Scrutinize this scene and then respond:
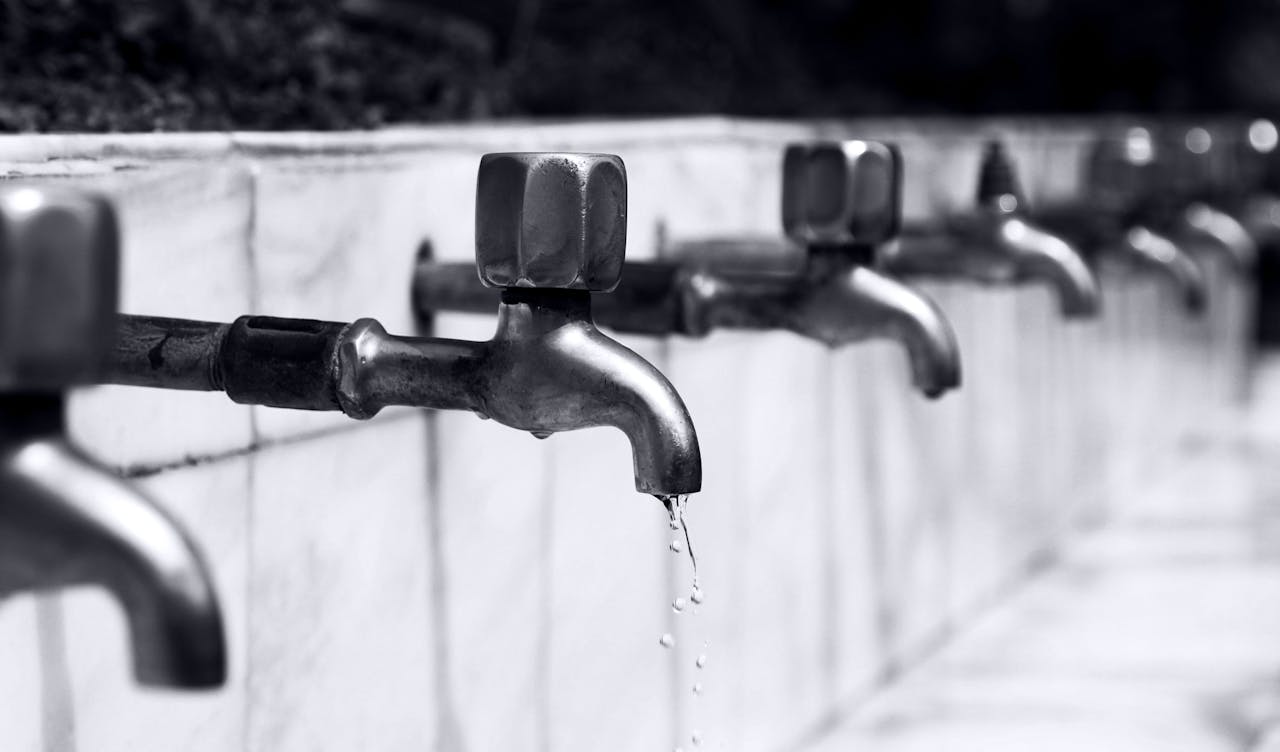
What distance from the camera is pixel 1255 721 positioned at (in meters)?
1.08

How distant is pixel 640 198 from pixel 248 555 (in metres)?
0.35

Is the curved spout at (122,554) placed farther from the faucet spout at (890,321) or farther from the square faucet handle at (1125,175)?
the square faucet handle at (1125,175)

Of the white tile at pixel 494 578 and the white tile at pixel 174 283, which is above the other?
the white tile at pixel 174 283

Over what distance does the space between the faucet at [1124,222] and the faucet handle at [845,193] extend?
0.46 meters

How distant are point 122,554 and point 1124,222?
105cm

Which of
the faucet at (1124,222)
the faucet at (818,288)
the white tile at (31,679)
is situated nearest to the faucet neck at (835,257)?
the faucet at (818,288)

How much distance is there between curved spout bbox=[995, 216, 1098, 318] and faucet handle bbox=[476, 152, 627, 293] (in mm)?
468

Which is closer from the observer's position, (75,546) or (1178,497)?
(75,546)

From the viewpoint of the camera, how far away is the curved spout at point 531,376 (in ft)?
1.56

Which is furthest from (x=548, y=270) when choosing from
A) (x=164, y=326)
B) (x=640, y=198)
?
(x=640, y=198)

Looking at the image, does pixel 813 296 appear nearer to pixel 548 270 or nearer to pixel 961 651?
pixel 548 270

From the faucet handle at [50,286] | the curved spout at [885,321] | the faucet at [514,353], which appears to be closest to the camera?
the faucet handle at [50,286]

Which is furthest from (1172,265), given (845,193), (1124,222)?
(845,193)

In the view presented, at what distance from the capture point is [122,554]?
0.32 metres
